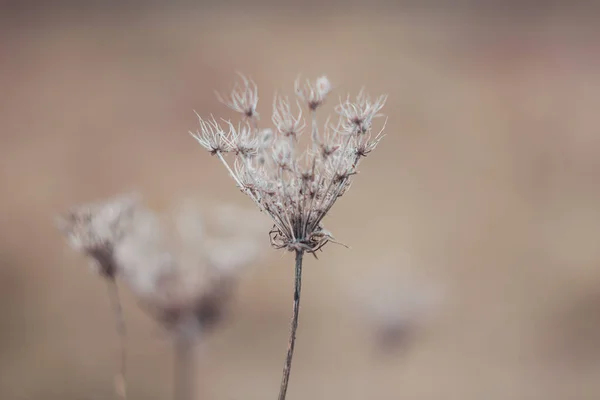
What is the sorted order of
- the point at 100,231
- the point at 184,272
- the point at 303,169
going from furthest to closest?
the point at 184,272
the point at 100,231
the point at 303,169

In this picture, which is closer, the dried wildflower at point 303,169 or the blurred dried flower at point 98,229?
the dried wildflower at point 303,169

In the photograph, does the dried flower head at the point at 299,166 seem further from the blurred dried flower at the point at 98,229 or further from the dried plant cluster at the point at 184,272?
the dried plant cluster at the point at 184,272

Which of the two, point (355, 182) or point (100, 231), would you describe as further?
point (355, 182)

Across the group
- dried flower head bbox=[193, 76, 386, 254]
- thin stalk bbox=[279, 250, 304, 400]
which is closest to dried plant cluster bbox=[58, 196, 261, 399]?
dried flower head bbox=[193, 76, 386, 254]

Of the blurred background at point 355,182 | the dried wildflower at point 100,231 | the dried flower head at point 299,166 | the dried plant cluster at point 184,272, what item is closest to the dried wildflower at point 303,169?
the dried flower head at point 299,166

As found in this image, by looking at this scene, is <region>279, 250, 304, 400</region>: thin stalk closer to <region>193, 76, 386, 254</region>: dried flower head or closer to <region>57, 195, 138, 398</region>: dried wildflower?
<region>193, 76, 386, 254</region>: dried flower head

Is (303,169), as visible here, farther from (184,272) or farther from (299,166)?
(184,272)

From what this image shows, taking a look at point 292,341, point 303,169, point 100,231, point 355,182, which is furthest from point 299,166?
point 355,182

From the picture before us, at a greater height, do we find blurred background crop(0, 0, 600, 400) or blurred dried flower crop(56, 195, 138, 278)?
blurred background crop(0, 0, 600, 400)
